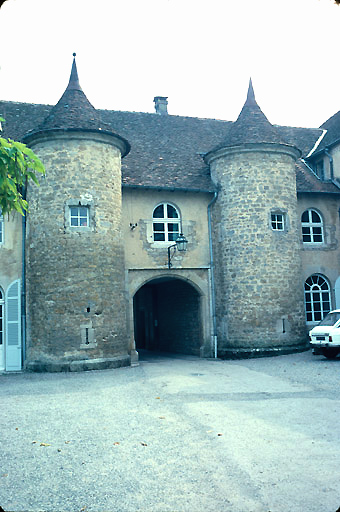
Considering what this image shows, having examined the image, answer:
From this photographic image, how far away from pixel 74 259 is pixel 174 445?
899 centimetres

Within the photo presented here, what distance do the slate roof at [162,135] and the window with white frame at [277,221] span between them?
1967 millimetres

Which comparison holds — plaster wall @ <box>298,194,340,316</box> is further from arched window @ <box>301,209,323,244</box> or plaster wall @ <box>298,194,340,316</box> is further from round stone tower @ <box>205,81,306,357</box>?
round stone tower @ <box>205,81,306,357</box>

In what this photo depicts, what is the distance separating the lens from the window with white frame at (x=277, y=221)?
57.1 ft

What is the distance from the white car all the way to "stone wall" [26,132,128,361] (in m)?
5.70

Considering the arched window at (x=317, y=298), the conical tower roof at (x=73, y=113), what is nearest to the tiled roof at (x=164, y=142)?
the conical tower roof at (x=73, y=113)

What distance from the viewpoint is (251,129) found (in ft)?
58.1

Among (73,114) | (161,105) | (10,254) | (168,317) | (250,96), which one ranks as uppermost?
(161,105)

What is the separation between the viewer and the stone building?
571 inches

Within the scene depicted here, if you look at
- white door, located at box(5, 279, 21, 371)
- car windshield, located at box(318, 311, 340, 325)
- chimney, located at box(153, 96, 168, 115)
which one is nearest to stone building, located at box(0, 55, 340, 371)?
white door, located at box(5, 279, 21, 371)

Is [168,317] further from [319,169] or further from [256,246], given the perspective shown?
[319,169]

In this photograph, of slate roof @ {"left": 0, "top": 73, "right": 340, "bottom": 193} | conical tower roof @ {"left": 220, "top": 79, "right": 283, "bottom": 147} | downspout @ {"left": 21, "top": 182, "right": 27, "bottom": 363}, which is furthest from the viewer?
conical tower roof @ {"left": 220, "top": 79, "right": 283, "bottom": 147}

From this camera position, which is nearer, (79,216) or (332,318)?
(79,216)

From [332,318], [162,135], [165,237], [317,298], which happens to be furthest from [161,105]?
[332,318]

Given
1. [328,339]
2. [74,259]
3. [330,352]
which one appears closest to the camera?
[328,339]
